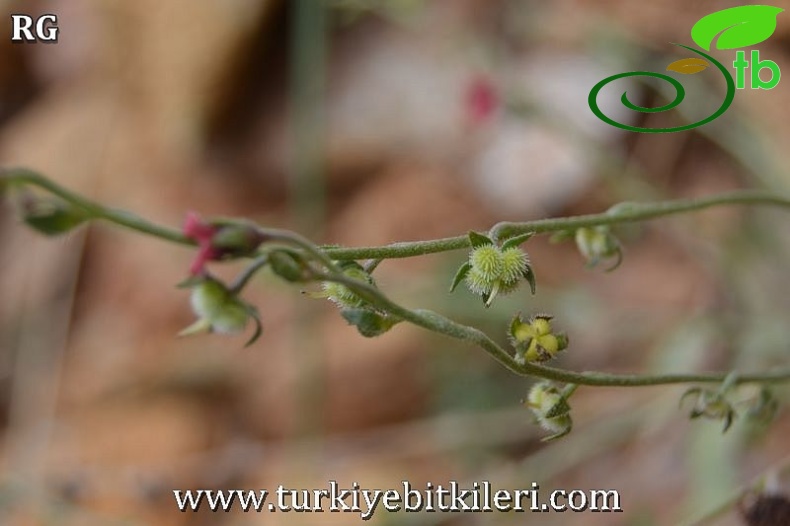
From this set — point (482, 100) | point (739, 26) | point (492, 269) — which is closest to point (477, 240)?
point (492, 269)

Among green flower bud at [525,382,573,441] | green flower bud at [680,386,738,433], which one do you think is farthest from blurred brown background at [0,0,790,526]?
green flower bud at [525,382,573,441]

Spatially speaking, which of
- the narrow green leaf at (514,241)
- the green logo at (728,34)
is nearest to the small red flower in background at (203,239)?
the narrow green leaf at (514,241)

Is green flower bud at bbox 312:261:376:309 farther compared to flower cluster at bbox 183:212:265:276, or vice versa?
green flower bud at bbox 312:261:376:309

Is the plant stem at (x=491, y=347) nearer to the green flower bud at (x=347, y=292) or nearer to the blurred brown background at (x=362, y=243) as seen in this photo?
the green flower bud at (x=347, y=292)

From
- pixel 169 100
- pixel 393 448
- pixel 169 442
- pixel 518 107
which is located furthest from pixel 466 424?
pixel 169 100

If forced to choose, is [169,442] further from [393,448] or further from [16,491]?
[16,491]

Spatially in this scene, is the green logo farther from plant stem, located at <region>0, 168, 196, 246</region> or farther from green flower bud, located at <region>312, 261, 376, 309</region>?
plant stem, located at <region>0, 168, 196, 246</region>
